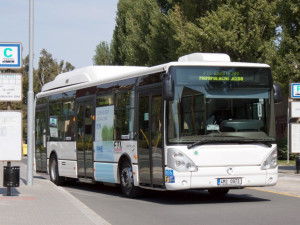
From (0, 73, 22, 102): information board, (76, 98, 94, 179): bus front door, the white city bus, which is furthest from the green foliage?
(0, 73, 22, 102): information board

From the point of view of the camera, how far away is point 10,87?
49.8ft

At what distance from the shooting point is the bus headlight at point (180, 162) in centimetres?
1359

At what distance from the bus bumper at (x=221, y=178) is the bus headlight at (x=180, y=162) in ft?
0.27

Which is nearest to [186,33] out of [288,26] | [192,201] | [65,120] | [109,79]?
[288,26]

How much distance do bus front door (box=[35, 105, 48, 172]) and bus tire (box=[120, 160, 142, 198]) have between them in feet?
22.3

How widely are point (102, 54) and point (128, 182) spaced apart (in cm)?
5525

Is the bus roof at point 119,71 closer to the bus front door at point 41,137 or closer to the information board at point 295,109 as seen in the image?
the bus front door at point 41,137

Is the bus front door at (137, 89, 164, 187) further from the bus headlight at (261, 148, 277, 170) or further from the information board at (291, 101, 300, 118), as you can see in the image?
the information board at (291, 101, 300, 118)

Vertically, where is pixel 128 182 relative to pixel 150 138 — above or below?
below

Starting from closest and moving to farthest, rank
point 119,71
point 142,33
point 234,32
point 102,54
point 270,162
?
point 270,162
point 119,71
point 234,32
point 142,33
point 102,54

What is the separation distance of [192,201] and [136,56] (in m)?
38.1

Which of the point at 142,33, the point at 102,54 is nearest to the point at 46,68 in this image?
the point at 102,54

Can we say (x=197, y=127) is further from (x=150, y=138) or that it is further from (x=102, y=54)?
(x=102, y=54)

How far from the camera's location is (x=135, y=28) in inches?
2094
